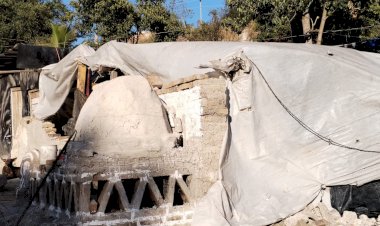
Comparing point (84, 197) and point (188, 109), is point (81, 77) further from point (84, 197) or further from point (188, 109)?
point (84, 197)

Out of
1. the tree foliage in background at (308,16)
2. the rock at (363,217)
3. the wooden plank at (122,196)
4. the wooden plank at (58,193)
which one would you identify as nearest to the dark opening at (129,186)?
the wooden plank at (122,196)

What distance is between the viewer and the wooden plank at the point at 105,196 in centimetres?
512

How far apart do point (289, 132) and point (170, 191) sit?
1.64 m

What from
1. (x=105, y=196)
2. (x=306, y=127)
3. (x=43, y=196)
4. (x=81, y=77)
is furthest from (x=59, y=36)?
(x=306, y=127)

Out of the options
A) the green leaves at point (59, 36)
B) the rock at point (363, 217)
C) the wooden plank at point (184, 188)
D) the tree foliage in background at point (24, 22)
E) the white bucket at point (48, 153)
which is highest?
the tree foliage in background at point (24, 22)

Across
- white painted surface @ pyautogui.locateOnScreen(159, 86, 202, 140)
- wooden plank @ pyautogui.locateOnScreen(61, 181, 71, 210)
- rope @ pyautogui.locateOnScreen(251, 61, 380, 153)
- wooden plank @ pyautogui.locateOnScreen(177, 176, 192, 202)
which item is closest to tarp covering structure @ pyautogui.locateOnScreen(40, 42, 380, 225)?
rope @ pyautogui.locateOnScreen(251, 61, 380, 153)

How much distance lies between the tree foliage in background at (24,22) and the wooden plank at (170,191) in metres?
17.4

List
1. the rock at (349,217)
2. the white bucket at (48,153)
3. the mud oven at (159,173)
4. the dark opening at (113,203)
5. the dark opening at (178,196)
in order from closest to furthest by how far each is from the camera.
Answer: the mud oven at (159,173)
the rock at (349,217)
the dark opening at (113,203)
the dark opening at (178,196)
the white bucket at (48,153)

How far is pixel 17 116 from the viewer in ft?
40.9

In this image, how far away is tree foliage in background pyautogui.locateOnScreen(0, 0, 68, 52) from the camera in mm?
21927

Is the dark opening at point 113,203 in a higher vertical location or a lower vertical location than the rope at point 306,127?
lower

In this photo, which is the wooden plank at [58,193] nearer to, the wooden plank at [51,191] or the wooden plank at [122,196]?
the wooden plank at [51,191]

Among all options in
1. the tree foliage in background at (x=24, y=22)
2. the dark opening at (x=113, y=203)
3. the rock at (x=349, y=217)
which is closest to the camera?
the rock at (x=349, y=217)

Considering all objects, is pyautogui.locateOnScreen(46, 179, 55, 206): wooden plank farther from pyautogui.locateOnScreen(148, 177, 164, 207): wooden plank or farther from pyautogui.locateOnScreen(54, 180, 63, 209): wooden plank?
pyautogui.locateOnScreen(148, 177, 164, 207): wooden plank
